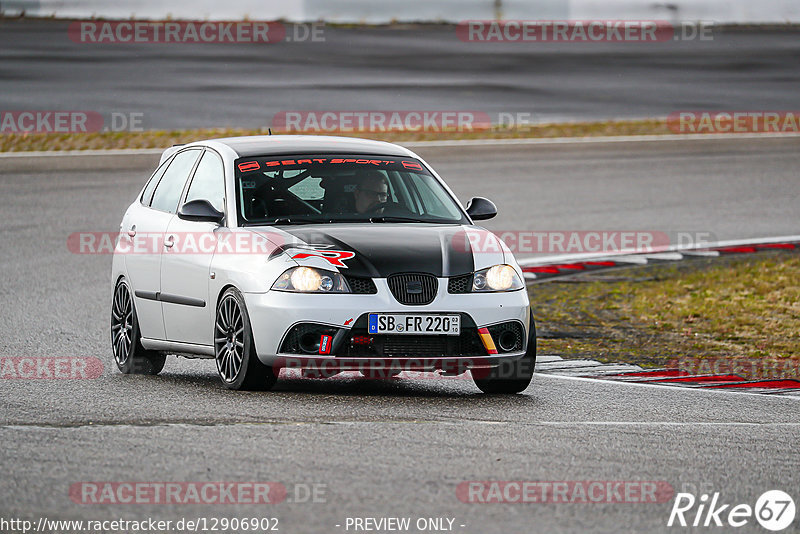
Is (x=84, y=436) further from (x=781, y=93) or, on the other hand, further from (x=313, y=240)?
(x=781, y=93)

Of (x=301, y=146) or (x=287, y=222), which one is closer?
(x=287, y=222)

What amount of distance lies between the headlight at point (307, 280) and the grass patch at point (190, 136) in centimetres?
1247

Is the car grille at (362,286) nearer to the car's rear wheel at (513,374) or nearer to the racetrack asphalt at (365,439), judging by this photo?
the racetrack asphalt at (365,439)

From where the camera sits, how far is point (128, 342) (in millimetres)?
9953

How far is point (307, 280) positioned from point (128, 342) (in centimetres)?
220

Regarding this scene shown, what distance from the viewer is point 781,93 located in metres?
28.3

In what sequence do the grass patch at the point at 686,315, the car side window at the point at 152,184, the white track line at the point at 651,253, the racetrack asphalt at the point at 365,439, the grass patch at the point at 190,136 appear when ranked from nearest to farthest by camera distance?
the racetrack asphalt at the point at 365,439 → the car side window at the point at 152,184 → the grass patch at the point at 686,315 → the white track line at the point at 651,253 → the grass patch at the point at 190,136

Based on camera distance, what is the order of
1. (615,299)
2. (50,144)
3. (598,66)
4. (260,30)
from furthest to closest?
(260,30) < (598,66) < (50,144) < (615,299)

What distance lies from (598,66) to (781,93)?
4836 mm

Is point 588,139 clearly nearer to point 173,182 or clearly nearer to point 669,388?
point 173,182

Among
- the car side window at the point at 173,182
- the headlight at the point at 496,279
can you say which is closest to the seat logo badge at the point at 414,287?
the headlight at the point at 496,279

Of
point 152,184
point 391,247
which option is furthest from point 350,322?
point 152,184

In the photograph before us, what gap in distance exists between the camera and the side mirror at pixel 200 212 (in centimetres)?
893

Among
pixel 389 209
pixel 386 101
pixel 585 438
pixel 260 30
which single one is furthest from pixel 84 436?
pixel 260 30
